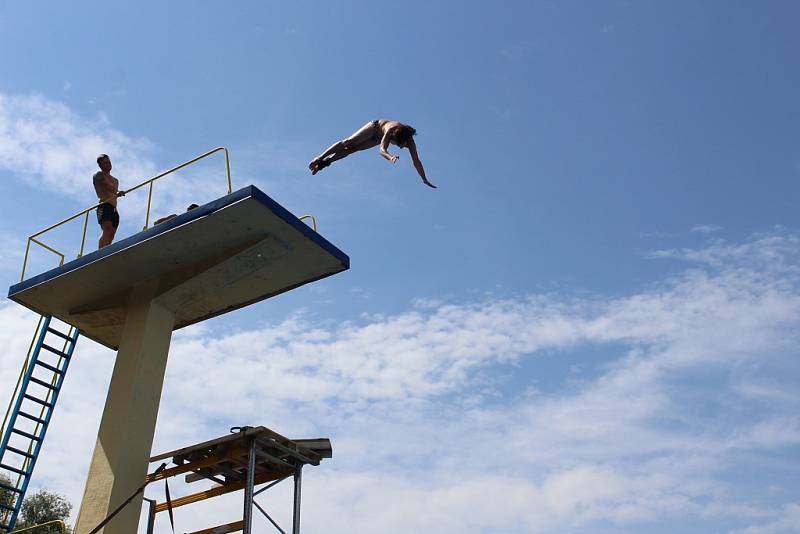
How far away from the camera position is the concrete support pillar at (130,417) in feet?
38.3

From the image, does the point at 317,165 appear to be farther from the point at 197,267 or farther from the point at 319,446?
the point at 319,446

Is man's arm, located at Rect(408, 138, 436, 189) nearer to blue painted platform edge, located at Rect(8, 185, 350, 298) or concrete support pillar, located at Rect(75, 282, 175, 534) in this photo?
blue painted platform edge, located at Rect(8, 185, 350, 298)

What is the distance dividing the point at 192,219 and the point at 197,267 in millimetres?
1191

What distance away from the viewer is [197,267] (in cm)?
1316

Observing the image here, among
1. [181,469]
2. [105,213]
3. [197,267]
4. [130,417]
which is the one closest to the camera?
[130,417]

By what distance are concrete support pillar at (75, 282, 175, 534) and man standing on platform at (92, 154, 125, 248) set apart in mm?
1263

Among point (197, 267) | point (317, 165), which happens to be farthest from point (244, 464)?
point (317, 165)

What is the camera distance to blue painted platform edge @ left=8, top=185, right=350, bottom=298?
11945mm

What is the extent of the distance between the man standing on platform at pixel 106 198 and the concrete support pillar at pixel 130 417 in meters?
1.26

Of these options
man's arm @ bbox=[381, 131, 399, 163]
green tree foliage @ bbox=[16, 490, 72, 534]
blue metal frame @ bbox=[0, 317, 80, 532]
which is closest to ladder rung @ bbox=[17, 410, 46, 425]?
blue metal frame @ bbox=[0, 317, 80, 532]

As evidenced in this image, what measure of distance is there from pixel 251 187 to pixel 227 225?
2.90 feet

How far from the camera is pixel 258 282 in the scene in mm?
13859

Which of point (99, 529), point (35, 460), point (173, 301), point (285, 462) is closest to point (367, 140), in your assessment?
point (173, 301)

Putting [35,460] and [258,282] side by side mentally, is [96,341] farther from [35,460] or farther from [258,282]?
[258,282]
